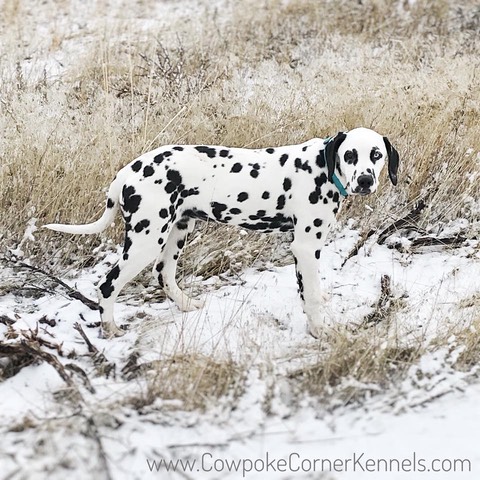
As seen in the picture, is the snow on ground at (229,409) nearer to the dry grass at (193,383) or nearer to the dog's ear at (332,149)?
the dry grass at (193,383)

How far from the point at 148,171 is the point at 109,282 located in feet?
2.15

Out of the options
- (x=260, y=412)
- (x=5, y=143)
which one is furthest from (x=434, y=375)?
(x=5, y=143)

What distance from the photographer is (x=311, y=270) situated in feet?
11.5

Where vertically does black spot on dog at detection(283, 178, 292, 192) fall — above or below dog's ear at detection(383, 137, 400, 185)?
below

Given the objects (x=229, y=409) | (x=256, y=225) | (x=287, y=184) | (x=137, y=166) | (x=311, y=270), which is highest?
(x=137, y=166)

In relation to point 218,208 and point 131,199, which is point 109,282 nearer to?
point 131,199

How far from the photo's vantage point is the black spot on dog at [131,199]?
3326mm

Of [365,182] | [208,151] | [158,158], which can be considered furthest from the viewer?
[208,151]

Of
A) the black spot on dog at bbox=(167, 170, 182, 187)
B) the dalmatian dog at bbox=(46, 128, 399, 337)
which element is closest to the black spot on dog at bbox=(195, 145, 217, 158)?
the dalmatian dog at bbox=(46, 128, 399, 337)

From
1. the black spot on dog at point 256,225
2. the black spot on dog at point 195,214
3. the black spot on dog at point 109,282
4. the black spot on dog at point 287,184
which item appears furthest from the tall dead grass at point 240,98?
the black spot on dog at point 287,184

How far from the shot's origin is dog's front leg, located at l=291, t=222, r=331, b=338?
3471mm

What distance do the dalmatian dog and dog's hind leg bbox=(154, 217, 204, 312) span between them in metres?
0.24

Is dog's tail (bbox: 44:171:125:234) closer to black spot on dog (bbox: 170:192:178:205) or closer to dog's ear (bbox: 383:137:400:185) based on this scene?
black spot on dog (bbox: 170:192:178:205)

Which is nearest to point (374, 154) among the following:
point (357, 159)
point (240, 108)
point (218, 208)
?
point (357, 159)
